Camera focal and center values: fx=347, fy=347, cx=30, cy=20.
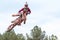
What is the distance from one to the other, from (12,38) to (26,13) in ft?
137

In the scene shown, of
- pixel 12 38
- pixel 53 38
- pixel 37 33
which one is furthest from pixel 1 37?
pixel 53 38

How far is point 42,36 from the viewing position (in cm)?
7350

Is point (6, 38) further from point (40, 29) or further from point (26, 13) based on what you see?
point (26, 13)

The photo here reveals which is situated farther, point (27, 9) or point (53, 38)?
point (53, 38)

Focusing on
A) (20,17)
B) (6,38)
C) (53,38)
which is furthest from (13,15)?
(53,38)

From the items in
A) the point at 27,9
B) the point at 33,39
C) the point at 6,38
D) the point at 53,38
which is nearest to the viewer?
the point at 27,9

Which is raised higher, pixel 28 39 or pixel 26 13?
pixel 28 39

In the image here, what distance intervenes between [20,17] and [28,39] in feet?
157

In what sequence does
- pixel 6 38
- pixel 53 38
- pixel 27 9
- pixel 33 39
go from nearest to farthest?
pixel 27 9
pixel 6 38
pixel 33 39
pixel 53 38

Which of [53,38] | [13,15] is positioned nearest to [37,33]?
[53,38]

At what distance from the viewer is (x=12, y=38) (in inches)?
2611

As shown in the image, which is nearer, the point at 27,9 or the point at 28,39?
the point at 27,9

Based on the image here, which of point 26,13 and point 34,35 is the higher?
point 34,35

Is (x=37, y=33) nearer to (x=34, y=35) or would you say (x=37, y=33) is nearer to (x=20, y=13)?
(x=34, y=35)
